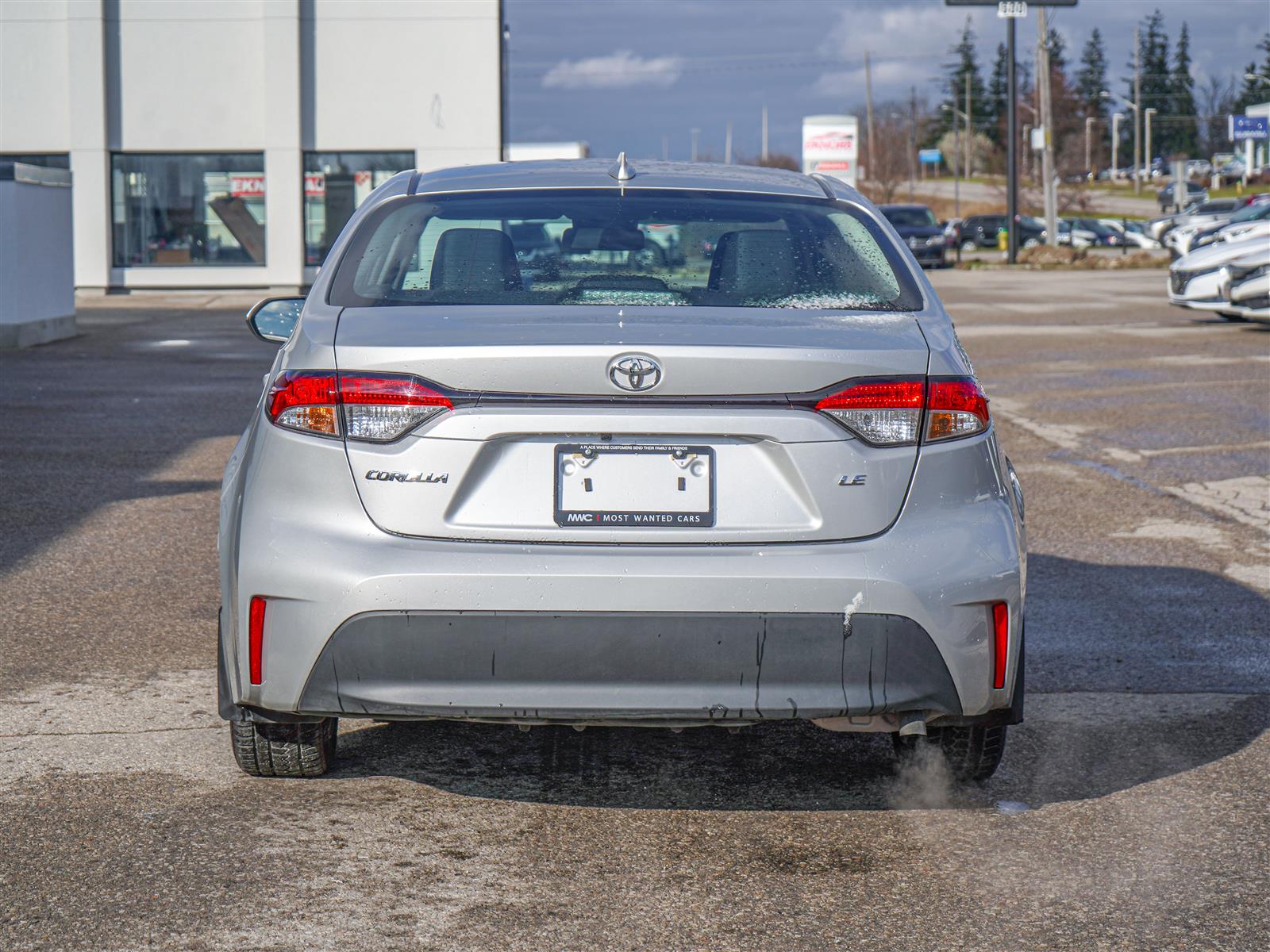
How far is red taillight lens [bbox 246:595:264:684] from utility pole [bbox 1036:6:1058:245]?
41216 mm

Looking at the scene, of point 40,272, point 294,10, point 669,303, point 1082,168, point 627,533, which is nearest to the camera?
point 627,533

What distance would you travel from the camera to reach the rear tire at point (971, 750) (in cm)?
406

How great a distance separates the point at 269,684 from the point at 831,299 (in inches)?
61.9

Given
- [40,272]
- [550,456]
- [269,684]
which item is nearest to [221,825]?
[269,684]

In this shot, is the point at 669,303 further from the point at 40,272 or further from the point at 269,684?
the point at 40,272

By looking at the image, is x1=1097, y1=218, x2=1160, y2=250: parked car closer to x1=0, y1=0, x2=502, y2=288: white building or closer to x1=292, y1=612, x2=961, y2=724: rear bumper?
x1=0, y1=0, x2=502, y2=288: white building

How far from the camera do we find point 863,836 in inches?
153

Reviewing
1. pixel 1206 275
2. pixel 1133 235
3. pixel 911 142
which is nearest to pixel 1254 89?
pixel 911 142

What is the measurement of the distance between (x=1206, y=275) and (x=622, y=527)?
1809 centimetres

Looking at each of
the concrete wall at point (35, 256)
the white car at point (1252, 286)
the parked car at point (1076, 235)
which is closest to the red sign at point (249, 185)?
the concrete wall at point (35, 256)

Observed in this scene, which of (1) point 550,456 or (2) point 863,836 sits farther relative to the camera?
(2) point 863,836

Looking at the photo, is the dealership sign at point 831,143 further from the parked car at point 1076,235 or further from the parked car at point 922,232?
the parked car at point 1076,235

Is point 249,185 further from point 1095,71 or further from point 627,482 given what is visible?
point 1095,71

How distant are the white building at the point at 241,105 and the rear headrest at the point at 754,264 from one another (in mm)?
28579
